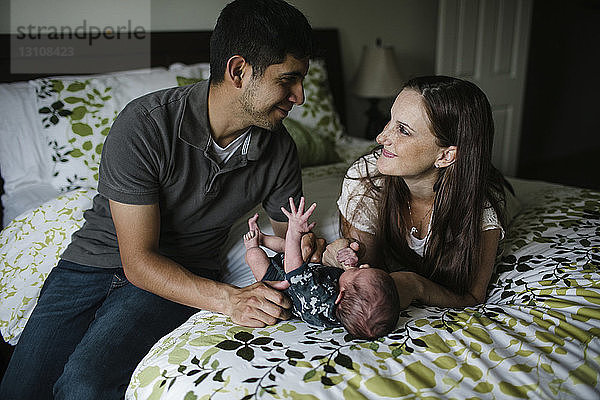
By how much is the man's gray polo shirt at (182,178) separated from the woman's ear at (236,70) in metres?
0.12

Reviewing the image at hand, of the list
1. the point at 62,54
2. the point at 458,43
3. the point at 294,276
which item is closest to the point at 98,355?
the point at 294,276

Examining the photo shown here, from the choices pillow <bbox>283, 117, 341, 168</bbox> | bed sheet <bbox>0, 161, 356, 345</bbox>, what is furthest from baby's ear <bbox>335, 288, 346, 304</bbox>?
pillow <bbox>283, 117, 341, 168</bbox>

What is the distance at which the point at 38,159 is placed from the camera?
2199 mm

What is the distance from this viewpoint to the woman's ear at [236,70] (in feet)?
4.69

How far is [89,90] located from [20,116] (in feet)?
0.91

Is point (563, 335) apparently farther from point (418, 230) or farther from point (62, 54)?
point (62, 54)

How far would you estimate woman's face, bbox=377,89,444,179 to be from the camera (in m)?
1.47

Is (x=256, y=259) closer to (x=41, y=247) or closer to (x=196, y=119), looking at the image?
(x=196, y=119)

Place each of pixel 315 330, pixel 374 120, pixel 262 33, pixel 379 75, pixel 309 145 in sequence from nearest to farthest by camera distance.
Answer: pixel 315 330 < pixel 262 33 < pixel 309 145 < pixel 379 75 < pixel 374 120

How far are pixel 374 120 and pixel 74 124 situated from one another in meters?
2.08

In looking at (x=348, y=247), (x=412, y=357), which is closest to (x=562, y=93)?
(x=348, y=247)

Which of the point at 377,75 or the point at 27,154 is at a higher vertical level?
the point at 377,75

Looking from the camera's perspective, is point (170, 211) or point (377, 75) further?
point (377, 75)

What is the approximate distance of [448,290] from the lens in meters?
1.49
